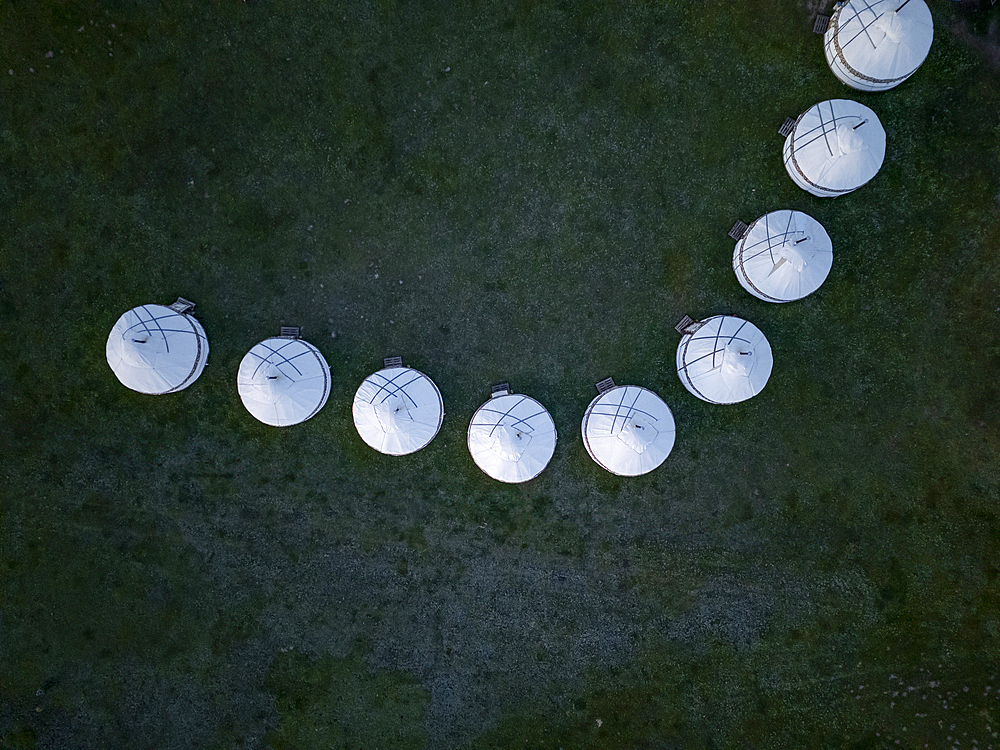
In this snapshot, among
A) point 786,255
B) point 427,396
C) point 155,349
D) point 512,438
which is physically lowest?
point 512,438

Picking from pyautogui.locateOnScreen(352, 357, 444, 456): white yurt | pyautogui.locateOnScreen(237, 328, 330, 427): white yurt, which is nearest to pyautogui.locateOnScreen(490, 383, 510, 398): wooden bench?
pyautogui.locateOnScreen(352, 357, 444, 456): white yurt

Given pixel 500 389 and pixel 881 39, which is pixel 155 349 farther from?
pixel 881 39

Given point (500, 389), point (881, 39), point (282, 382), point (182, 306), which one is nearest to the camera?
point (881, 39)

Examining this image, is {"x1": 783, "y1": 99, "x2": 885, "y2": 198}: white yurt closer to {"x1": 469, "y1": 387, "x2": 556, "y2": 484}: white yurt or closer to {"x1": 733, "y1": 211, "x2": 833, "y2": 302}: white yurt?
{"x1": 733, "y1": 211, "x2": 833, "y2": 302}: white yurt

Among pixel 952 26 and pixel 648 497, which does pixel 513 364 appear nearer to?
pixel 648 497

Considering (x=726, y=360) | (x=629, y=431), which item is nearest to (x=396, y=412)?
(x=629, y=431)

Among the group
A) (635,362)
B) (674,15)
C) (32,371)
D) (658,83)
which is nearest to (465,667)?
(635,362)

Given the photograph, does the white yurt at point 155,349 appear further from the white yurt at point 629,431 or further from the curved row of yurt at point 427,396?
the white yurt at point 629,431
